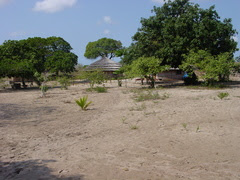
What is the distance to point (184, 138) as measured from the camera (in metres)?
5.38

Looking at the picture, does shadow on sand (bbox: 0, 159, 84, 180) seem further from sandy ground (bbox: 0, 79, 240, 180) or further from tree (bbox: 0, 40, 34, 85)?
tree (bbox: 0, 40, 34, 85)

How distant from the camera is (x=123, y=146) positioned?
16.1ft

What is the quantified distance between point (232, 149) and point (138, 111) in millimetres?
4648

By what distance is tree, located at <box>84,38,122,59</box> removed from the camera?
186ft

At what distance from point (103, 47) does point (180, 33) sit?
38786 mm

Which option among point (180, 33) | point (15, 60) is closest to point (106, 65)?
point (15, 60)

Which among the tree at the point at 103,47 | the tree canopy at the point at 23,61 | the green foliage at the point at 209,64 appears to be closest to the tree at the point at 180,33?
the green foliage at the point at 209,64

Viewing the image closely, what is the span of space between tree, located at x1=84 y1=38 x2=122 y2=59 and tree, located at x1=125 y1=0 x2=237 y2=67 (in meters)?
35.3

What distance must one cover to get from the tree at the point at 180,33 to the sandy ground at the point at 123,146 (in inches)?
483

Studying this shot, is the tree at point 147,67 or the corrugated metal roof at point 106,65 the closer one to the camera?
the tree at point 147,67

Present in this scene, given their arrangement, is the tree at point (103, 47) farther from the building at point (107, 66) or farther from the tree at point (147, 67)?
the tree at point (147, 67)

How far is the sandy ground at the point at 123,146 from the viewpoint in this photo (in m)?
3.62

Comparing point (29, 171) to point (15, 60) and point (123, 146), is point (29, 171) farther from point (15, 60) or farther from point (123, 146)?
point (15, 60)

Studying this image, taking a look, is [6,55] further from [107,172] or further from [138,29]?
[107,172]
